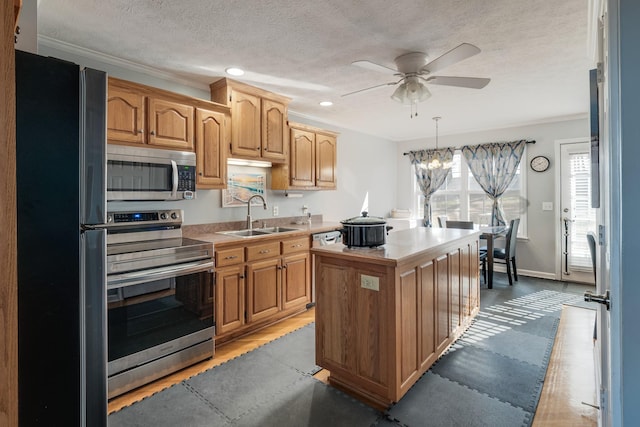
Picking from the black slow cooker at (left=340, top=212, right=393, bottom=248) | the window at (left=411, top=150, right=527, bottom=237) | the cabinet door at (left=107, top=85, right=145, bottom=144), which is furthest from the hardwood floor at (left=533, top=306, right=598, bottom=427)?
the cabinet door at (left=107, top=85, right=145, bottom=144)

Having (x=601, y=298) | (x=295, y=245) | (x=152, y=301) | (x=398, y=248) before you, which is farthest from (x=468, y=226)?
(x=152, y=301)

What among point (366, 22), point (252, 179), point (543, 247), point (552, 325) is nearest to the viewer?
point (366, 22)

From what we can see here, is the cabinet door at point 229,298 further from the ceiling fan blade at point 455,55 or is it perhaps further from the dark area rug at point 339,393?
the ceiling fan blade at point 455,55

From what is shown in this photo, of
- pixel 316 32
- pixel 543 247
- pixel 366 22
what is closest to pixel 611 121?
pixel 366 22

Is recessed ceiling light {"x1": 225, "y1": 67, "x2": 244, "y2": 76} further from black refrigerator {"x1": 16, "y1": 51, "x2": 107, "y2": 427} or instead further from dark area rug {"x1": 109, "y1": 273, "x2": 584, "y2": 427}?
dark area rug {"x1": 109, "y1": 273, "x2": 584, "y2": 427}

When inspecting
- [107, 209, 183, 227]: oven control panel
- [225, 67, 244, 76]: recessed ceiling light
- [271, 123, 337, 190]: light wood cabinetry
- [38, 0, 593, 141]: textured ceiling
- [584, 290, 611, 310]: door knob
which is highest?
[225, 67, 244, 76]: recessed ceiling light

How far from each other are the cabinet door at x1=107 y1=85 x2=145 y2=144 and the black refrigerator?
1549 millimetres

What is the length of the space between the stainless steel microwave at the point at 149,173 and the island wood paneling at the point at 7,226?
182 centimetres

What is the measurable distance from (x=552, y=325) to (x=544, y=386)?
1.28 m

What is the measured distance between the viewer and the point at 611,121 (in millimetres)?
811

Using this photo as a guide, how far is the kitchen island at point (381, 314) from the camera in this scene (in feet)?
6.27

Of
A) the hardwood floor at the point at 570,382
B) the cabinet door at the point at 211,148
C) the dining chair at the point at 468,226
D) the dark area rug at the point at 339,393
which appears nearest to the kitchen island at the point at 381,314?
the dark area rug at the point at 339,393

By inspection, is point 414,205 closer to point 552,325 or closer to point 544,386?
point 552,325

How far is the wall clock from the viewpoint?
4875 millimetres
